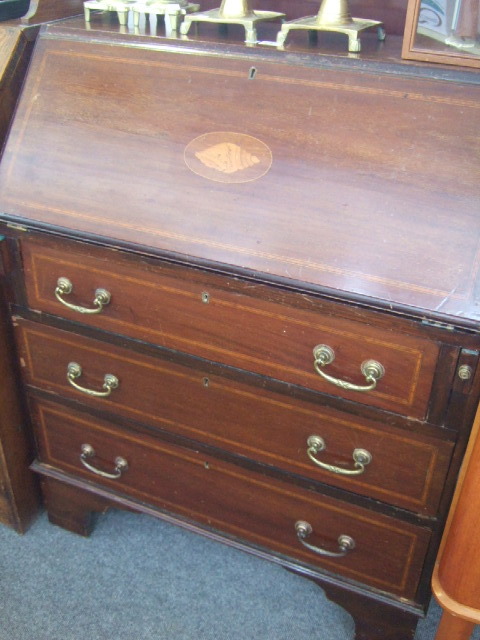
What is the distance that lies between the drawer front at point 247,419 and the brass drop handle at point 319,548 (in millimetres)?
128

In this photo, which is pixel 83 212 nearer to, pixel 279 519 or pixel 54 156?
→ pixel 54 156

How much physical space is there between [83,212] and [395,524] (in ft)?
2.65

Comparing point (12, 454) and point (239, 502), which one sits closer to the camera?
point (239, 502)

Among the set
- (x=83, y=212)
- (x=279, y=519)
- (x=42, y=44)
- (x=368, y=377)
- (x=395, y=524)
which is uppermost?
(x=42, y=44)

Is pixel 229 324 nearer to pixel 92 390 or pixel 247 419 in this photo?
pixel 247 419

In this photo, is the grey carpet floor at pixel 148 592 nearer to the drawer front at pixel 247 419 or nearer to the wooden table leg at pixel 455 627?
the wooden table leg at pixel 455 627

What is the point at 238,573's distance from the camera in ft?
5.01

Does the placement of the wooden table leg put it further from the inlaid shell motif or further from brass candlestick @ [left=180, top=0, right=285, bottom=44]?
brass candlestick @ [left=180, top=0, right=285, bottom=44]

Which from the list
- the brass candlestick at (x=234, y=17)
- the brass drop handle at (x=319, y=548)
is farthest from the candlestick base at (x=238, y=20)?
the brass drop handle at (x=319, y=548)

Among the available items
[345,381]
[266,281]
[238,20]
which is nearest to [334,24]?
[238,20]

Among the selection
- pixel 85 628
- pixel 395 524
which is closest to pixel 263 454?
pixel 395 524

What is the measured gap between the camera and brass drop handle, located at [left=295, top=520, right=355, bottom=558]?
1.20 meters

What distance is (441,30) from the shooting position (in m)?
1.01

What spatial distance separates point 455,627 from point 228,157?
903 mm
